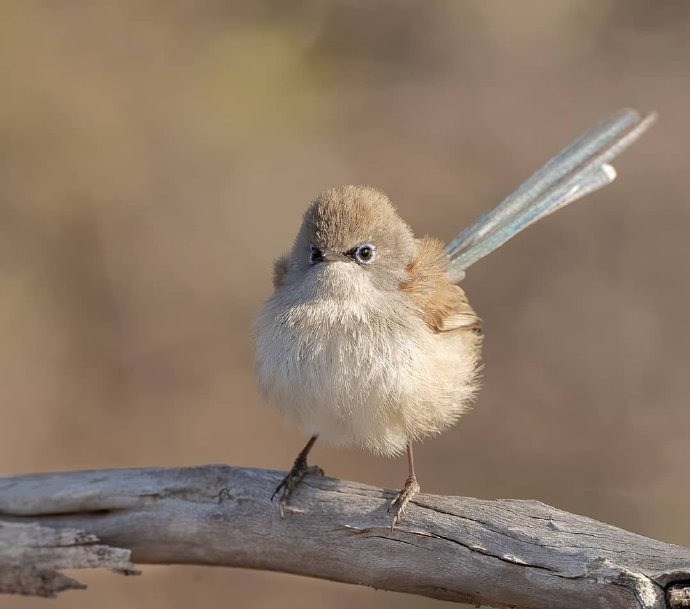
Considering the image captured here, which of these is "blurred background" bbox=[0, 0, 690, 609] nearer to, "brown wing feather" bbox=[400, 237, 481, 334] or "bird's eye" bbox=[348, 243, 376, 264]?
"brown wing feather" bbox=[400, 237, 481, 334]

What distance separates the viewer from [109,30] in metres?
7.87

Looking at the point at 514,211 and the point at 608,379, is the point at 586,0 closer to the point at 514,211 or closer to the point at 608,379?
the point at 608,379

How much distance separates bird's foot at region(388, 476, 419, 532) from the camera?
160 inches

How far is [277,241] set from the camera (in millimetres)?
7922

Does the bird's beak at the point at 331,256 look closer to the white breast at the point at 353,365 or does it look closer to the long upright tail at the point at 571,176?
the white breast at the point at 353,365

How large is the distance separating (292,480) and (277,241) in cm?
378

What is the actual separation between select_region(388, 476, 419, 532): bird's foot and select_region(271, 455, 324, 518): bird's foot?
47 cm

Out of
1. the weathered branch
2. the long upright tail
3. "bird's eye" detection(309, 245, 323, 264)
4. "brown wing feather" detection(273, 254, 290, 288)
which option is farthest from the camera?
the long upright tail

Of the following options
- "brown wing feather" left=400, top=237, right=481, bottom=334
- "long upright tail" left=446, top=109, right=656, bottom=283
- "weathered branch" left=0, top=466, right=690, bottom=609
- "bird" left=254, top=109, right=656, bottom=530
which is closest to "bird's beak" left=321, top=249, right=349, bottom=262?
"bird" left=254, top=109, right=656, bottom=530

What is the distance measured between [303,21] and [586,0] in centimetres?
269

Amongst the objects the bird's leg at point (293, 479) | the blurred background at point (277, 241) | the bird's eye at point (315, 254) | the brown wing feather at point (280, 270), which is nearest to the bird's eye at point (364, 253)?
the bird's eye at point (315, 254)

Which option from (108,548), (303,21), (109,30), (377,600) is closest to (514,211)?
(108,548)

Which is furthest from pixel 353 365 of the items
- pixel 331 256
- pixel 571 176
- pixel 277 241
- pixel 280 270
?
pixel 277 241

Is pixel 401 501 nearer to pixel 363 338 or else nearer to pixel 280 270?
pixel 363 338
